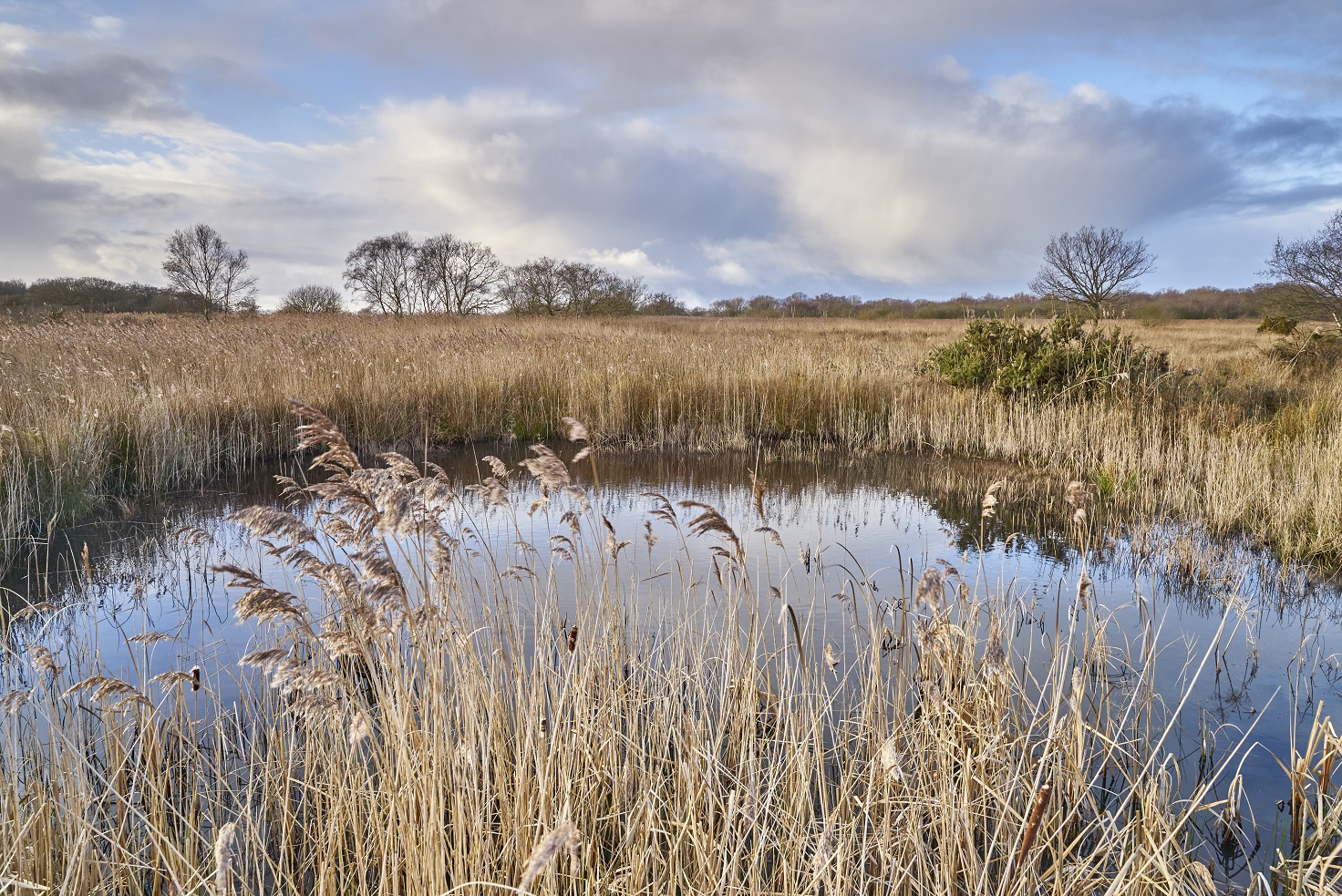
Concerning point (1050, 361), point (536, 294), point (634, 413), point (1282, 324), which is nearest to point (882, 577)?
point (634, 413)

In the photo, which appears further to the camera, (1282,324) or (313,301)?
(313,301)

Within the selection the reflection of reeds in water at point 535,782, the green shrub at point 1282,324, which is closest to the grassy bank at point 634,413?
the green shrub at point 1282,324

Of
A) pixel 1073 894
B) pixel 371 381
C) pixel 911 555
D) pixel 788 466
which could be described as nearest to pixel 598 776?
pixel 1073 894

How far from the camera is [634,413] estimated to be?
9.76m

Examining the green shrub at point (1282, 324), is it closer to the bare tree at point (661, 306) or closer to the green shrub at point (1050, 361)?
the green shrub at point (1050, 361)

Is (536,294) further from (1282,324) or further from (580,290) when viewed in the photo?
(1282,324)

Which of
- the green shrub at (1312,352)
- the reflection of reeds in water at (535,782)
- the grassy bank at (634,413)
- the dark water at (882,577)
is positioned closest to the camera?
the reflection of reeds in water at (535,782)

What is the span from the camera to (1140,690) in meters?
3.37

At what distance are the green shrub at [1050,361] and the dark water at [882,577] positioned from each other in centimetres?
184

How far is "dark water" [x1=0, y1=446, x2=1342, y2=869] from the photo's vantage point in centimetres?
332

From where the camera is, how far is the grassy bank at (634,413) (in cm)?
603

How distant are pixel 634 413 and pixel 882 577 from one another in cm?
534

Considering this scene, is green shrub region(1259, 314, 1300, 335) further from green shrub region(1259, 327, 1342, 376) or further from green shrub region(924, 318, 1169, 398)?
green shrub region(924, 318, 1169, 398)

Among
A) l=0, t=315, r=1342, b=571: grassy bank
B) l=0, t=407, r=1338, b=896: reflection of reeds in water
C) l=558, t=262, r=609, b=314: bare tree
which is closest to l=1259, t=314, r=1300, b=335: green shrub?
l=0, t=315, r=1342, b=571: grassy bank
